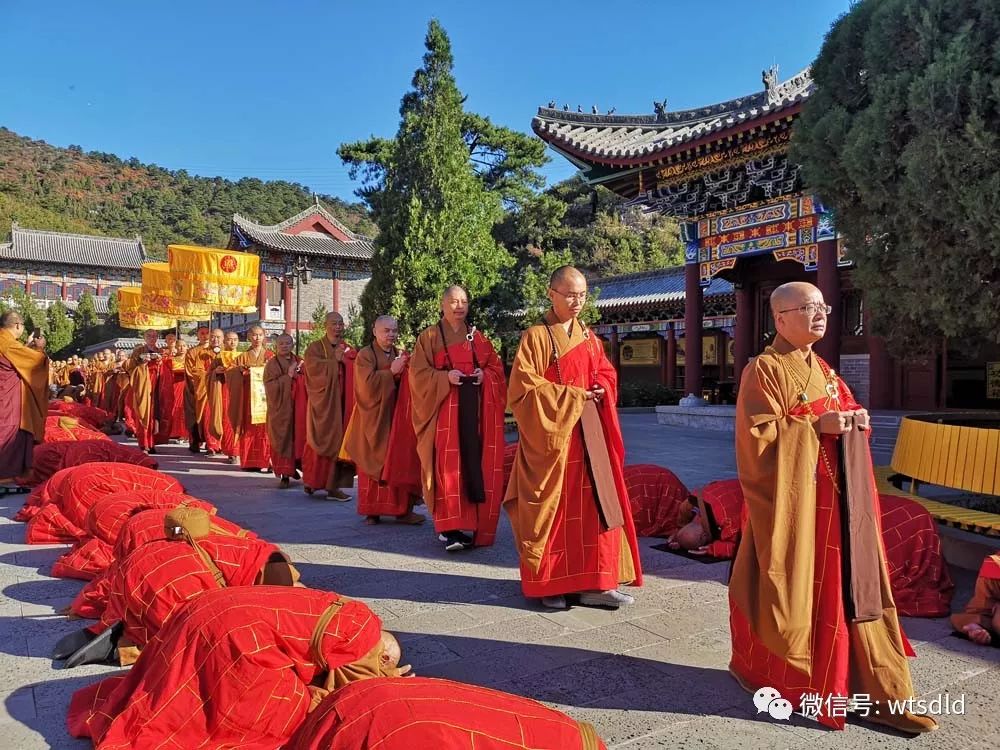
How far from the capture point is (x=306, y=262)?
1228 inches

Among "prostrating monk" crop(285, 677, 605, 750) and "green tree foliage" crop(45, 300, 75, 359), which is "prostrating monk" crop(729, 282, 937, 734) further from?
"green tree foliage" crop(45, 300, 75, 359)

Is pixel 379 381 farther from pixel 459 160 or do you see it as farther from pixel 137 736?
pixel 459 160

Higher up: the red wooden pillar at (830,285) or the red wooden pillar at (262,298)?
the red wooden pillar at (262,298)

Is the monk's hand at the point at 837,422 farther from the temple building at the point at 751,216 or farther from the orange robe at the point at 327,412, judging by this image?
the temple building at the point at 751,216

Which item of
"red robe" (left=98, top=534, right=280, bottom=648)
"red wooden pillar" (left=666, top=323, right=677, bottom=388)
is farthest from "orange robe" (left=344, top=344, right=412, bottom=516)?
"red wooden pillar" (left=666, top=323, right=677, bottom=388)

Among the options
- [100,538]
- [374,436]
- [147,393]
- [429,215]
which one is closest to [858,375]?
[429,215]

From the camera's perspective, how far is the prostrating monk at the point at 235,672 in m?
Answer: 2.15

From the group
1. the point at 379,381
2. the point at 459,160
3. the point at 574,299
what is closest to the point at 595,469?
the point at 574,299

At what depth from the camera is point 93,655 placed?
3066 millimetres

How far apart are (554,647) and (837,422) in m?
1.57

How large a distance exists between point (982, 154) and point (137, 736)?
4889 millimetres

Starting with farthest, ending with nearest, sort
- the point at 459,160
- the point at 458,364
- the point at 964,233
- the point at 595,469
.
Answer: the point at 459,160 → the point at 458,364 → the point at 964,233 → the point at 595,469

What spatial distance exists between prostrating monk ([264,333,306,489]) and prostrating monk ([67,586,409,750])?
5545 mm

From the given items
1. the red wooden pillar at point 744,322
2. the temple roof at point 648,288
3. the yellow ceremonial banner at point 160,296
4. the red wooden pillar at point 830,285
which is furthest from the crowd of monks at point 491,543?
the yellow ceremonial banner at point 160,296
